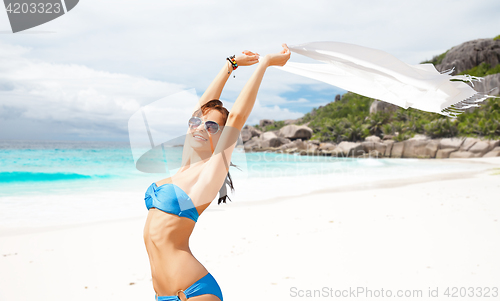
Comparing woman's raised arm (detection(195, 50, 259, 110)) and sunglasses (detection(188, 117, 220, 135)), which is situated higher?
woman's raised arm (detection(195, 50, 259, 110))

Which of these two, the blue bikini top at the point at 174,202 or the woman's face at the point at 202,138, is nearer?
the blue bikini top at the point at 174,202

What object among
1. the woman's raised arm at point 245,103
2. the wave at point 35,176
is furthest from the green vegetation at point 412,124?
the woman's raised arm at point 245,103

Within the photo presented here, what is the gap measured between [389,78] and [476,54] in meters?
64.6

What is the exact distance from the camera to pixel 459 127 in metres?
36.7

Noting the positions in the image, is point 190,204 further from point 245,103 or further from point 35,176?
point 35,176

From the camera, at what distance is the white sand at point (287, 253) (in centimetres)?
430

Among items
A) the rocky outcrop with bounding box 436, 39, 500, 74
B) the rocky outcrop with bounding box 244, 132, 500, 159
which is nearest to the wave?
the rocky outcrop with bounding box 244, 132, 500, 159

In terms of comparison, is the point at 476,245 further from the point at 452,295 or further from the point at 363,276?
the point at 363,276

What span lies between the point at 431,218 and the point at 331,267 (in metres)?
3.63

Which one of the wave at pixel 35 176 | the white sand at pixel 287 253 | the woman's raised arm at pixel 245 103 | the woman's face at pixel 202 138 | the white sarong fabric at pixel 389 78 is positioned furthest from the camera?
the wave at pixel 35 176

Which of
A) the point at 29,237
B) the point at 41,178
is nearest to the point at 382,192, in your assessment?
the point at 29,237

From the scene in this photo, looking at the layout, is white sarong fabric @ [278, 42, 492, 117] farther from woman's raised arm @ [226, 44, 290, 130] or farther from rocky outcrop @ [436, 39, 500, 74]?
rocky outcrop @ [436, 39, 500, 74]

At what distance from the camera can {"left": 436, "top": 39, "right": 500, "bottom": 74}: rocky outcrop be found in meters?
52.0

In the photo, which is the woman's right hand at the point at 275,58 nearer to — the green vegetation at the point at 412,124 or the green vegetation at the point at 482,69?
the green vegetation at the point at 412,124
